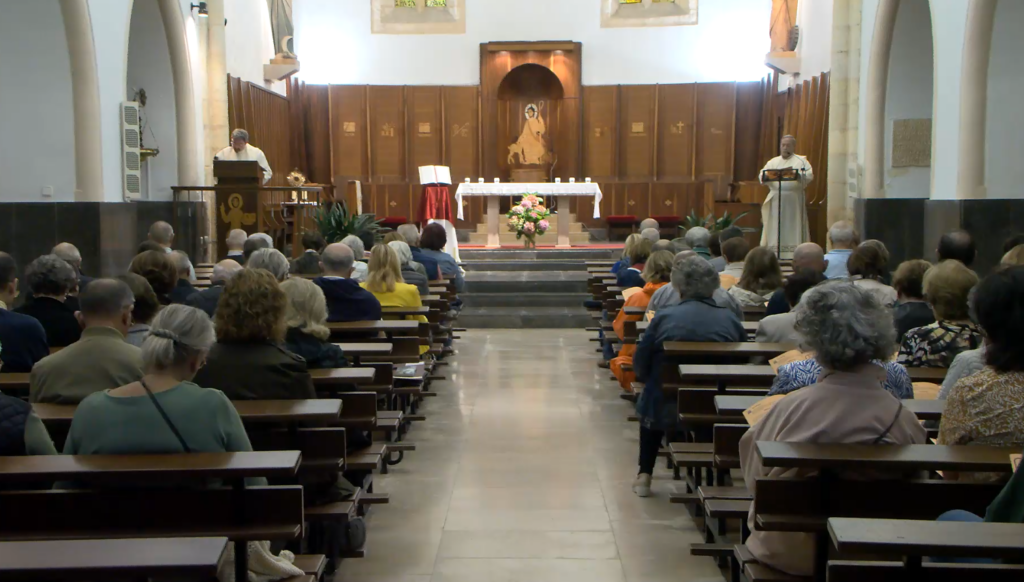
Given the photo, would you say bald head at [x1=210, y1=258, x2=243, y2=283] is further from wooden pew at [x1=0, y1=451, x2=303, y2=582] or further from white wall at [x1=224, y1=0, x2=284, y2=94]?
white wall at [x1=224, y1=0, x2=284, y2=94]

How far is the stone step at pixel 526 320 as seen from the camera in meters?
11.3

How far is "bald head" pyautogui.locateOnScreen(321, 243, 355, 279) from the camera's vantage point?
19.4 ft

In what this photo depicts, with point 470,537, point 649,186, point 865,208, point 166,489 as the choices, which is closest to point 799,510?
point 166,489

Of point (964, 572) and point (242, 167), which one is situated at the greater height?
point (242, 167)

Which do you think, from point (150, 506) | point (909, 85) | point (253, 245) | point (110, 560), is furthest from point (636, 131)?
point (110, 560)

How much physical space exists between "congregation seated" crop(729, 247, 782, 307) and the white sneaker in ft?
3.88

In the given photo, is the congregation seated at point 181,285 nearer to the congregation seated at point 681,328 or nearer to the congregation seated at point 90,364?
the congregation seated at point 90,364

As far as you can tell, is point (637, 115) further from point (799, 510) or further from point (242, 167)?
point (799, 510)

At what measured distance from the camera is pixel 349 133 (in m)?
17.5

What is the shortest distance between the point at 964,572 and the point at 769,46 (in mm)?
15270

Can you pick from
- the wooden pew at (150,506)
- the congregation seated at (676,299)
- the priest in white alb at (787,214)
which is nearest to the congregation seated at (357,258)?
the congregation seated at (676,299)

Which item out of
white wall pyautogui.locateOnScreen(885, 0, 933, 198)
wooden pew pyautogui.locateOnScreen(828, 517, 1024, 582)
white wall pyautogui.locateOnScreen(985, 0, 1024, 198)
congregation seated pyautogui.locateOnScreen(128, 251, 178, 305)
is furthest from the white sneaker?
white wall pyautogui.locateOnScreen(885, 0, 933, 198)

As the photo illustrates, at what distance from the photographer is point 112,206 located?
966 cm

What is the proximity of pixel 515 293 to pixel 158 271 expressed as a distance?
7075 mm
